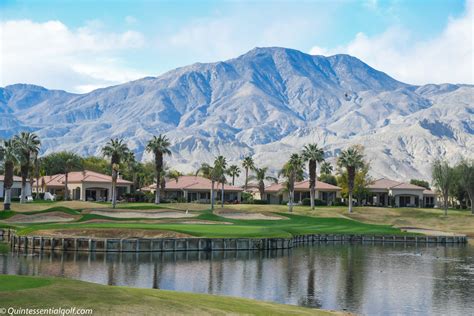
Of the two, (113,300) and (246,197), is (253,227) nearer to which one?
(113,300)

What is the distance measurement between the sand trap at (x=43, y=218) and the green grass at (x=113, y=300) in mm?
49739

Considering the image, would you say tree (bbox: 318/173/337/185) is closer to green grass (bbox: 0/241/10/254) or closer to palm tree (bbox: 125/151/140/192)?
palm tree (bbox: 125/151/140/192)

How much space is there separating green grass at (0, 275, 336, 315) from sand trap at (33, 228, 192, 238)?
32.3 metres

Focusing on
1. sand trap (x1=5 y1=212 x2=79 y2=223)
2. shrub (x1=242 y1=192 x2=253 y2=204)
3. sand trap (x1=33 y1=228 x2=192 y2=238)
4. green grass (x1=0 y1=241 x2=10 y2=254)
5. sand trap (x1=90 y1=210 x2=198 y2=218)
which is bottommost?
green grass (x1=0 y1=241 x2=10 y2=254)

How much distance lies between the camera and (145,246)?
60.8 m

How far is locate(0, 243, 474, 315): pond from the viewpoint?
39.3 m

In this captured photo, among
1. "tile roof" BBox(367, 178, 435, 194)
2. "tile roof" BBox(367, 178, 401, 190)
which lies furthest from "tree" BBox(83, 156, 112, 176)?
"tile roof" BBox(367, 178, 435, 194)

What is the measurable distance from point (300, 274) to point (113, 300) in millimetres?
25826

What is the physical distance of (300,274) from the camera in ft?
163

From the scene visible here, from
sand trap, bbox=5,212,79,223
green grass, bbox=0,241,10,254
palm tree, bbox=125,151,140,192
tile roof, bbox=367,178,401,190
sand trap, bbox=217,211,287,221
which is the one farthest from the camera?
tile roof, bbox=367,178,401,190

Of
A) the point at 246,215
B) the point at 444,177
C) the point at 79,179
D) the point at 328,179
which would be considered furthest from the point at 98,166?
the point at 444,177

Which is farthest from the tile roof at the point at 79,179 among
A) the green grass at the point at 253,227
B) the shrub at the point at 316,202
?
the shrub at the point at 316,202

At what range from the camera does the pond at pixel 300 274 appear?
39.3 meters

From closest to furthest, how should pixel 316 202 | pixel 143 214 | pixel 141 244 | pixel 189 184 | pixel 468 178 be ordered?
pixel 141 244, pixel 143 214, pixel 468 178, pixel 316 202, pixel 189 184
